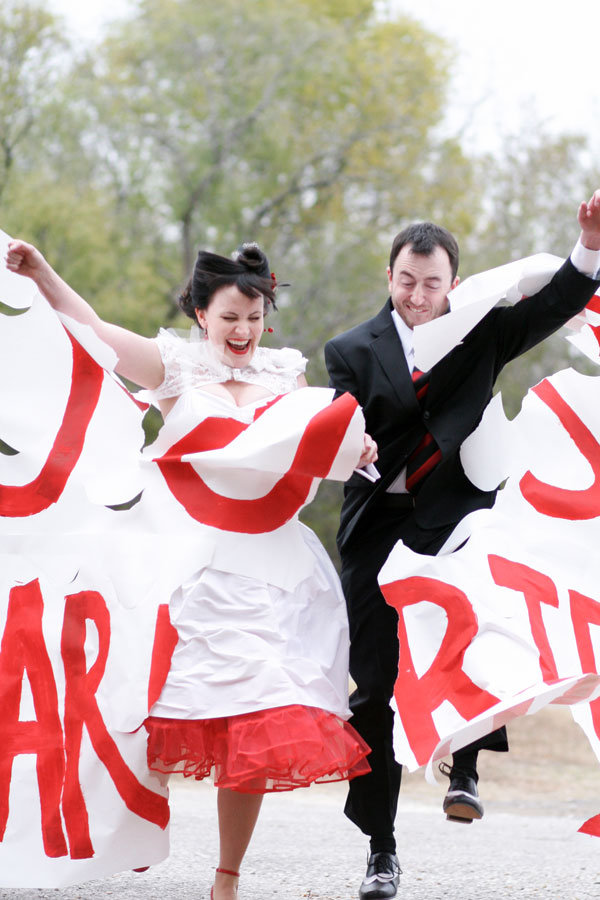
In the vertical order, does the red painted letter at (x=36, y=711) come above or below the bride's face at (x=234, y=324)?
below

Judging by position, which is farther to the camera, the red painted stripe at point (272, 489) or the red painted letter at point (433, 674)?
the red painted stripe at point (272, 489)

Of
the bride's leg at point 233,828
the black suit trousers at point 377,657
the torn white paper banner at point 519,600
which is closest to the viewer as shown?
the torn white paper banner at point 519,600

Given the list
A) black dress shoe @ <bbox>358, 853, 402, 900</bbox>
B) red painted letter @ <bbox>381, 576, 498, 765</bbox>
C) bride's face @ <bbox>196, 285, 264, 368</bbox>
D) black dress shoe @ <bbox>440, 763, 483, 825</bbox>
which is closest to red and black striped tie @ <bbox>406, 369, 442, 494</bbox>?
red painted letter @ <bbox>381, 576, 498, 765</bbox>

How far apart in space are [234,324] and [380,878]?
177cm

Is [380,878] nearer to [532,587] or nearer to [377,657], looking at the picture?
[377,657]

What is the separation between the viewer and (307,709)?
3293 mm

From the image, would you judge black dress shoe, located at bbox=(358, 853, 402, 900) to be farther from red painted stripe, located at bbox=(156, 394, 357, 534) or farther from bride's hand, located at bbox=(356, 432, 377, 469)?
bride's hand, located at bbox=(356, 432, 377, 469)

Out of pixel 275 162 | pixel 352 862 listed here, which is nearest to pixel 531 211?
pixel 275 162

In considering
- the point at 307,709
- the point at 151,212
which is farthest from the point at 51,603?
the point at 151,212

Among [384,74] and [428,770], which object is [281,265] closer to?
[384,74]

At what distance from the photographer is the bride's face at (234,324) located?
3.66m

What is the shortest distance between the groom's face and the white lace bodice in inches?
17.4

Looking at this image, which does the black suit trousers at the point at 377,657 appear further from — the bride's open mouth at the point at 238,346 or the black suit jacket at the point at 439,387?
the bride's open mouth at the point at 238,346

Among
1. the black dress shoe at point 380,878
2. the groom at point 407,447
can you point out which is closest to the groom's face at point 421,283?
the groom at point 407,447
